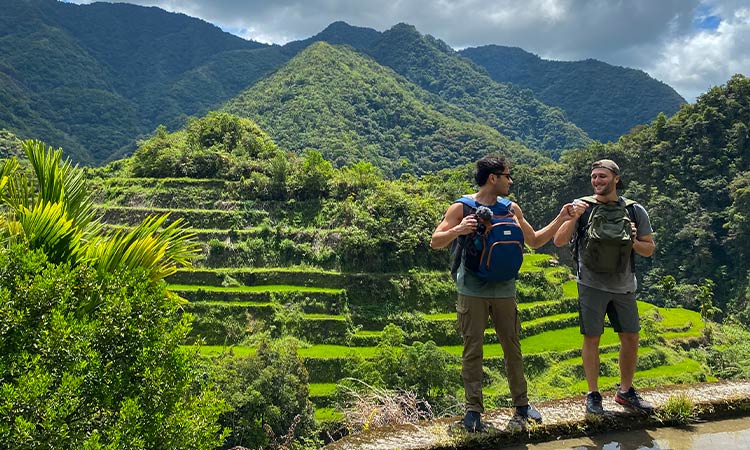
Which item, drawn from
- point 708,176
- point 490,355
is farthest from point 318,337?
point 708,176

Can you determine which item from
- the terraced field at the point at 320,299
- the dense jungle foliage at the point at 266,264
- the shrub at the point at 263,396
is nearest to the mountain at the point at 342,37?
the dense jungle foliage at the point at 266,264

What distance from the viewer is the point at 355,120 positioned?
296 feet

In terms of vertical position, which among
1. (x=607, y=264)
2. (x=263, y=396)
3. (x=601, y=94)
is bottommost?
(x=263, y=396)

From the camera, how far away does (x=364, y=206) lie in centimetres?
3002

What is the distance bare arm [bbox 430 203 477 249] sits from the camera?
3193 mm

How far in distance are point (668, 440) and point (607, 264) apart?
117cm

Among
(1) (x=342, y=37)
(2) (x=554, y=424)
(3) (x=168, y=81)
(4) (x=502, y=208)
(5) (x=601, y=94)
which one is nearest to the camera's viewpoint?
(2) (x=554, y=424)

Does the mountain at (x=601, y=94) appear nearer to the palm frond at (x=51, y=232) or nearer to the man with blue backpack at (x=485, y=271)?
the man with blue backpack at (x=485, y=271)

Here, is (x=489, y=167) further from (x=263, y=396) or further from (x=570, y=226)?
(x=263, y=396)

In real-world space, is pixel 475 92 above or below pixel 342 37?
below

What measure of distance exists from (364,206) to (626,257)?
2666cm

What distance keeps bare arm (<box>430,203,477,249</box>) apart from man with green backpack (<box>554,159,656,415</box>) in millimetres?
734

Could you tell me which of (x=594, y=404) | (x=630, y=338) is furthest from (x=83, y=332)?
(x=630, y=338)

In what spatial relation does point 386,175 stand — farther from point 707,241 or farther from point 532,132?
point 532,132
